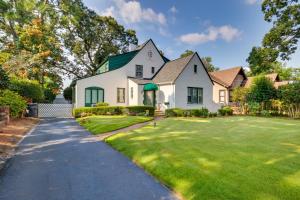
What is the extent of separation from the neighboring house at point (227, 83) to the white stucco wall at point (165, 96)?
14.1 meters

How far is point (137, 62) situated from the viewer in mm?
26141

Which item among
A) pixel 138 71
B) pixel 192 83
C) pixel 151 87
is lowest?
pixel 151 87

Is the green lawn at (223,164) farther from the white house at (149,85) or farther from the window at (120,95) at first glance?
the window at (120,95)

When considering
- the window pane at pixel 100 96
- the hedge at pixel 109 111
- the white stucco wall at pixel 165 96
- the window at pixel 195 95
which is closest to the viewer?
the hedge at pixel 109 111

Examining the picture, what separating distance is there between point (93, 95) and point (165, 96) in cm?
813

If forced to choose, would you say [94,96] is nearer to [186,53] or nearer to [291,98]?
[291,98]

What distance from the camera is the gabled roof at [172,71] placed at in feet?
73.0

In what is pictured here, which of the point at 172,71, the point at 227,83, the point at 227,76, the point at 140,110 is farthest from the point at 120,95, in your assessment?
the point at 227,76

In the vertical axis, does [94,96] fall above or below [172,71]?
below

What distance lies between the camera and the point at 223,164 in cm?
559

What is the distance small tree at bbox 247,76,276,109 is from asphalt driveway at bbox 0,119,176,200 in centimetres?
2039

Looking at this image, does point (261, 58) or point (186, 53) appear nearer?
point (261, 58)

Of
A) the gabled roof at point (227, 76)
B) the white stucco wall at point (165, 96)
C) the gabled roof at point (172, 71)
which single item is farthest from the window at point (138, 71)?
the gabled roof at point (227, 76)

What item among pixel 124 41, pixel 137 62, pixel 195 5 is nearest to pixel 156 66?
pixel 137 62
